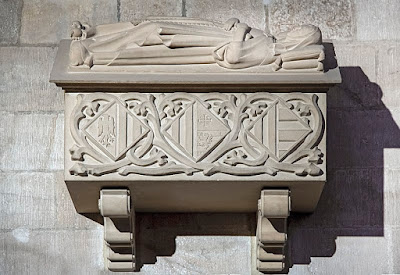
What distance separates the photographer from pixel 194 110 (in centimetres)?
439

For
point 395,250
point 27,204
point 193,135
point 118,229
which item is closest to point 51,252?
point 27,204

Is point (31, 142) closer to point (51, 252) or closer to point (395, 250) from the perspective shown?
point (51, 252)

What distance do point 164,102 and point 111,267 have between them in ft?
2.56

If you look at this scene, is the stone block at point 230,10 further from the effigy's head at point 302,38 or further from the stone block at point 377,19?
the effigy's head at point 302,38

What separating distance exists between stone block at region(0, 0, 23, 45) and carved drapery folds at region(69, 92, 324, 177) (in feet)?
2.37

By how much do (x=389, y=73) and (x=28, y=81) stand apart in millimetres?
1538

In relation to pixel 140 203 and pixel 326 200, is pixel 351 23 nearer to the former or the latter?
pixel 326 200

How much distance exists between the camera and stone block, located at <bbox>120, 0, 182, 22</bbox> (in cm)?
496

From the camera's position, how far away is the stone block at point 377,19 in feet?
16.3

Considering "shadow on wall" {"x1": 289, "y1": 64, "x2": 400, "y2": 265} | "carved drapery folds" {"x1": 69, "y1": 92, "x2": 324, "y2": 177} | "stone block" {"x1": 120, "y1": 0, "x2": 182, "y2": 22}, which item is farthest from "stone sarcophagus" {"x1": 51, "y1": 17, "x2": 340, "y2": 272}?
"stone block" {"x1": 120, "y1": 0, "x2": 182, "y2": 22}

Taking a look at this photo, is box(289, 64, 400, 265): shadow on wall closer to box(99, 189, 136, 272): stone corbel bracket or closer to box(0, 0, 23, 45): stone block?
box(99, 189, 136, 272): stone corbel bracket

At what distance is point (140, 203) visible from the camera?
15.3ft

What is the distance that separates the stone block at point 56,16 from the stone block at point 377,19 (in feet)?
3.47

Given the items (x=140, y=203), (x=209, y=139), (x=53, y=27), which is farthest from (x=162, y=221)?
(x=53, y=27)
